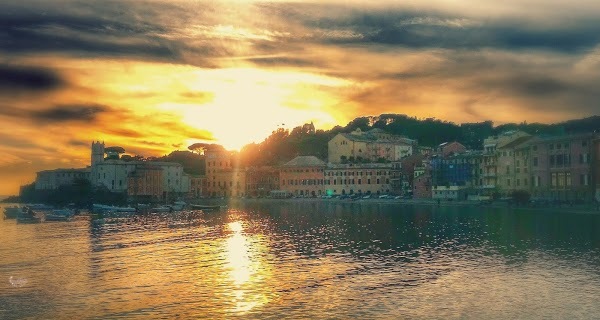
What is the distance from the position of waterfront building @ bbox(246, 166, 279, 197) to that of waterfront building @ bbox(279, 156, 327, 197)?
3.30 metres

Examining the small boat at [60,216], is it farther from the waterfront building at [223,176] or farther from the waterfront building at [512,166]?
the waterfront building at [223,176]

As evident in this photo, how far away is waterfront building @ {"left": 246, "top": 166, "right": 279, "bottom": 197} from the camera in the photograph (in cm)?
17638

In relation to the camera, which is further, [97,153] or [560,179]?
[97,153]

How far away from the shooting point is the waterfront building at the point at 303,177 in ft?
549

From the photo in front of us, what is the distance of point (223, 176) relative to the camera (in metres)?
184

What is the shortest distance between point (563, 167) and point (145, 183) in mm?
102875

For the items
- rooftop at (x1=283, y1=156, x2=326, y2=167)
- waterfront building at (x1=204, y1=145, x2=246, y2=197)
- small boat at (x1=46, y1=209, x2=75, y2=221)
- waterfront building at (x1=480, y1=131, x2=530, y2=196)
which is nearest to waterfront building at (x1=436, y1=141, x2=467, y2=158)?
waterfront building at (x1=480, y1=131, x2=530, y2=196)

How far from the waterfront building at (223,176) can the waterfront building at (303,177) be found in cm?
1552

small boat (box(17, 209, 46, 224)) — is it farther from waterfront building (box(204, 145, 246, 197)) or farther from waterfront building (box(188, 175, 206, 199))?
waterfront building (box(204, 145, 246, 197))

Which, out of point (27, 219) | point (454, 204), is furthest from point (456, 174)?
point (27, 219)

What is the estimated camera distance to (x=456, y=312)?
27.6m

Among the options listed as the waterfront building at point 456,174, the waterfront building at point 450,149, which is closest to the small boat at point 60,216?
the waterfront building at point 456,174

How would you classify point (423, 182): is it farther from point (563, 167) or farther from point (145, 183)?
point (145, 183)

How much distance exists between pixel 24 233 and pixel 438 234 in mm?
45336
